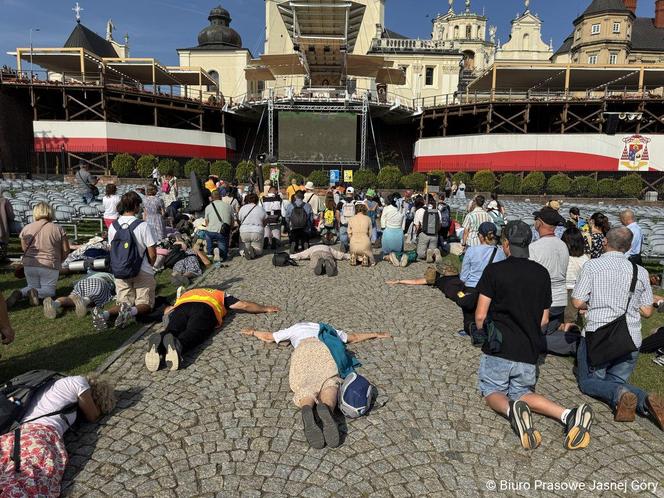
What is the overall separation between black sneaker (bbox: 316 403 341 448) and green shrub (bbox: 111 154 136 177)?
1216 inches

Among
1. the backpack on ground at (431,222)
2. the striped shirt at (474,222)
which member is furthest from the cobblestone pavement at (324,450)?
the backpack on ground at (431,222)

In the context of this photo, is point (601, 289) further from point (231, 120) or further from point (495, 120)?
point (231, 120)

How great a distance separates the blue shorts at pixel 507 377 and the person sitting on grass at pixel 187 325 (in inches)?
129

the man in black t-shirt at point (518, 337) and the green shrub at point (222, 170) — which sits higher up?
the green shrub at point (222, 170)

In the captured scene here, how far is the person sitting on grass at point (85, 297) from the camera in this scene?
6.62 m

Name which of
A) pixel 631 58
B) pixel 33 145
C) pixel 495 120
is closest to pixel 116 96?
pixel 33 145

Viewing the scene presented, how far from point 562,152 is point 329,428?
1384 inches

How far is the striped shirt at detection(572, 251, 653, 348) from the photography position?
4.23m

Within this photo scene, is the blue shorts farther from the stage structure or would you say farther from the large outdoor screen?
the large outdoor screen

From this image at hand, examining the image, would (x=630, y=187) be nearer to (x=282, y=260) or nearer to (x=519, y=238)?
(x=282, y=260)

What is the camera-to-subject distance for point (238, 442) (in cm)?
381

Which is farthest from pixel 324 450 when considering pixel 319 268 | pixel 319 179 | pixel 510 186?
pixel 510 186

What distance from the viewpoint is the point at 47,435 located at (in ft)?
10.8

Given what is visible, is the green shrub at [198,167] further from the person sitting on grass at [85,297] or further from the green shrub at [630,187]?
the green shrub at [630,187]
